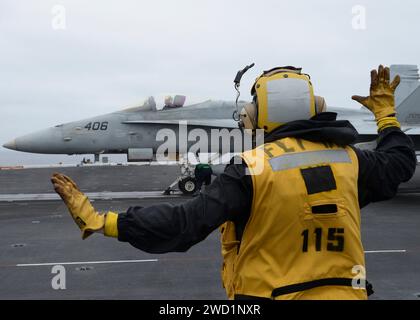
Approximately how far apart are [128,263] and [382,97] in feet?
19.6

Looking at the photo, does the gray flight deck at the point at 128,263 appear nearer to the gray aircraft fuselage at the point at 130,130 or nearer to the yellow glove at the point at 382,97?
the gray aircraft fuselage at the point at 130,130

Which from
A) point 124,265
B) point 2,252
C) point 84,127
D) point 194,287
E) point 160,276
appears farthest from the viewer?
point 84,127

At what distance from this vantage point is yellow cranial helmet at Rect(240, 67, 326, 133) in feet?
7.79

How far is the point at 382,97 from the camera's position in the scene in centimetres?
277

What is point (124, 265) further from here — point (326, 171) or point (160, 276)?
point (326, 171)

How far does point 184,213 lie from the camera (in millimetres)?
2104

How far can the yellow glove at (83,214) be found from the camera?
2.06 meters

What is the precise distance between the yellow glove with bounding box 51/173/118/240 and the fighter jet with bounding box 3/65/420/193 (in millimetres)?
13878

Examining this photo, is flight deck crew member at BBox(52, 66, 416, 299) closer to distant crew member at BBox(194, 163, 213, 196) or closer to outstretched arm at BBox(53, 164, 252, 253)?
outstretched arm at BBox(53, 164, 252, 253)

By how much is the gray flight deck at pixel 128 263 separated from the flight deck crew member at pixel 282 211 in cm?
412

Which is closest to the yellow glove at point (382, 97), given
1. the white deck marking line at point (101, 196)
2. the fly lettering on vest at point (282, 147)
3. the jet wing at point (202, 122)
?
the fly lettering on vest at point (282, 147)

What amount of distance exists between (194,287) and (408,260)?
12.4ft

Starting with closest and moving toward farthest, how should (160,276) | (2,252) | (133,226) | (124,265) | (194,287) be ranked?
(133,226) → (194,287) → (160,276) → (124,265) → (2,252)
